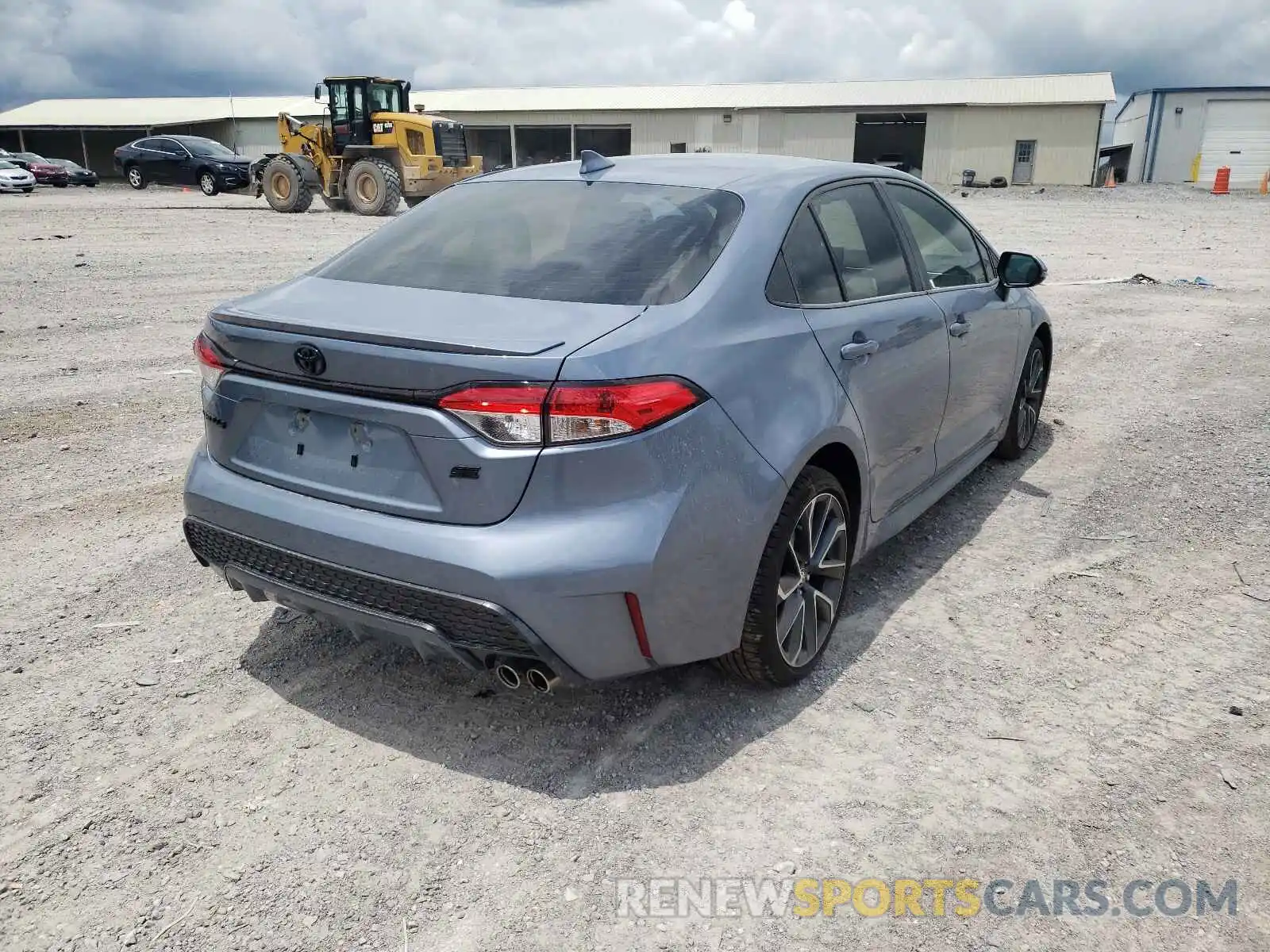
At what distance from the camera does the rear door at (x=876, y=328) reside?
3291 millimetres

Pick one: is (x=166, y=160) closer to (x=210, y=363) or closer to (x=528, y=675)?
(x=210, y=363)

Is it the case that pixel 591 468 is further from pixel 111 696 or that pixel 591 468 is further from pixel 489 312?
pixel 111 696

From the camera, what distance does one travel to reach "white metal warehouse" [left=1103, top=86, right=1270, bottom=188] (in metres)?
42.2

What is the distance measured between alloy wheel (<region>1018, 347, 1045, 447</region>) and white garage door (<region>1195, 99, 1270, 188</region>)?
146ft

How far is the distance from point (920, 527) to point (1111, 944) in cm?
259

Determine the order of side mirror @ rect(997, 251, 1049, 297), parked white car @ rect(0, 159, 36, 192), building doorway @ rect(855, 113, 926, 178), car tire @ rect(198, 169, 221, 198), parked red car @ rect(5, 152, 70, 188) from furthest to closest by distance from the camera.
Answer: building doorway @ rect(855, 113, 926, 178), parked red car @ rect(5, 152, 70, 188), parked white car @ rect(0, 159, 36, 192), car tire @ rect(198, 169, 221, 198), side mirror @ rect(997, 251, 1049, 297)

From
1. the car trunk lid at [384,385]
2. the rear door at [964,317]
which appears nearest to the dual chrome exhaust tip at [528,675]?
the car trunk lid at [384,385]

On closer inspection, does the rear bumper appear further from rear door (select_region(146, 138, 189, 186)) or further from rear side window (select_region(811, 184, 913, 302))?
rear door (select_region(146, 138, 189, 186))

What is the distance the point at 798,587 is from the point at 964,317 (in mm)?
1738

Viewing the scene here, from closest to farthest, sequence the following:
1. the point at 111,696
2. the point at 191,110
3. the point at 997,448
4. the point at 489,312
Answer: the point at 489,312 < the point at 111,696 < the point at 997,448 < the point at 191,110

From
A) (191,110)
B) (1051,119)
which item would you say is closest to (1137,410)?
(1051,119)

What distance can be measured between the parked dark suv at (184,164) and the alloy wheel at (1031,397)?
30.2 meters

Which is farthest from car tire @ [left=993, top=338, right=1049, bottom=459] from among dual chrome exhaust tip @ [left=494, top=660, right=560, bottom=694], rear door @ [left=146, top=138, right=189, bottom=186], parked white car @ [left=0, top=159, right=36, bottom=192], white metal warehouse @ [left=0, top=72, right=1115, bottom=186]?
white metal warehouse @ [left=0, top=72, right=1115, bottom=186]

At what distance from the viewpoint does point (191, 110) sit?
5538 cm
